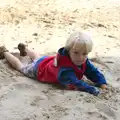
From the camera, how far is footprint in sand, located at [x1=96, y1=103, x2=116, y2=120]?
271 cm

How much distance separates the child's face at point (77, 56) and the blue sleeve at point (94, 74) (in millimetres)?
159

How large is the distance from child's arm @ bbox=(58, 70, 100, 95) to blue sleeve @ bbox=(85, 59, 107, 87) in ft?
0.53

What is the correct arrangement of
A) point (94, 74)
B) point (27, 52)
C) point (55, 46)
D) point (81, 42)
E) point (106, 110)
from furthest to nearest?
1. point (55, 46)
2. point (27, 52)
3. point (94, 74)
4. point (81, 42)
5. point (106, 110)

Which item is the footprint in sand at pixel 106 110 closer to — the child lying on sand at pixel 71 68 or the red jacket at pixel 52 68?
the child lying on sand at pixel 71 68

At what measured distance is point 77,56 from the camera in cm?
296

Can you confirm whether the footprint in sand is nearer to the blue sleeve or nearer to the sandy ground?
the sandy ground

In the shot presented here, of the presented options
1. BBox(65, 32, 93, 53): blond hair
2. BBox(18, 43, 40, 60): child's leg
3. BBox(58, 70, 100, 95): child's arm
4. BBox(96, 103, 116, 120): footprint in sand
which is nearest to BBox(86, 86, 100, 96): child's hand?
BBox(58, 70, 100, 95): child's arm

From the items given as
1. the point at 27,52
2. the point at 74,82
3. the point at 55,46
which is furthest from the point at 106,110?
the point at 55,46

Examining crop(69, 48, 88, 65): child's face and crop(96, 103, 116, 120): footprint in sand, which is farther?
crop(69, 48, 88, 65): child's face

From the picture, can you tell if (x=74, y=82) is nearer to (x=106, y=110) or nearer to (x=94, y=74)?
(x=94, y=74)

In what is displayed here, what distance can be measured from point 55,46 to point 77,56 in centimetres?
109

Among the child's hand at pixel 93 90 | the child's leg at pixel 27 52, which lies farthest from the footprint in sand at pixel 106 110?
the child's leg at pixel 27 52

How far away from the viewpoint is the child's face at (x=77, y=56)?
295 cm

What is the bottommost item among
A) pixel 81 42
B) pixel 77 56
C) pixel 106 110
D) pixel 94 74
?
pixel 106 110
